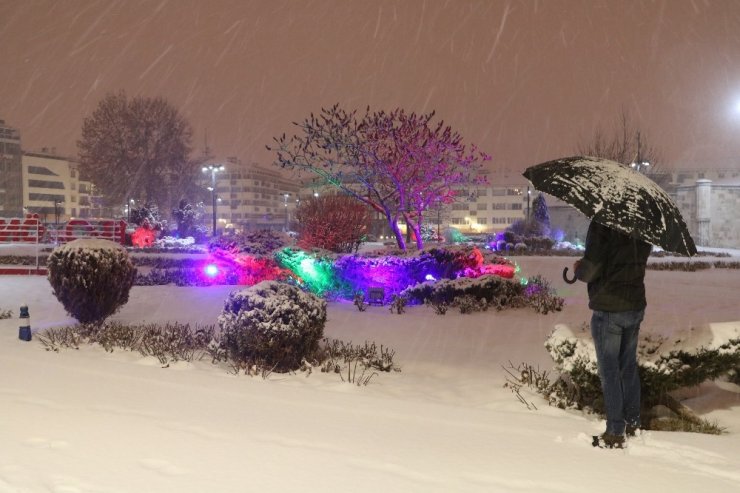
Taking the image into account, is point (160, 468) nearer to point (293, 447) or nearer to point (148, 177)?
point (293, 447)

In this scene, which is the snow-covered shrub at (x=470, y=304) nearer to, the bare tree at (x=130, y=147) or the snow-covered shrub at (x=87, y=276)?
the snow-covered shrub at (x=87, y=276)

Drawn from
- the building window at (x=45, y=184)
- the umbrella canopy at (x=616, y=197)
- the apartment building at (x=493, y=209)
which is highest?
the building window at (x=45, y=184)

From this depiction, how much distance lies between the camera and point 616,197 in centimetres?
520

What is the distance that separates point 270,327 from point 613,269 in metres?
4.61

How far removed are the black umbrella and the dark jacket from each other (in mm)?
139

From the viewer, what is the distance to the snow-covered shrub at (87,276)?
10.6 m

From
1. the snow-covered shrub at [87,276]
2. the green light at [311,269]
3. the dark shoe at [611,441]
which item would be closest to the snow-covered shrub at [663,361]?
the dark shoe at [611,441]

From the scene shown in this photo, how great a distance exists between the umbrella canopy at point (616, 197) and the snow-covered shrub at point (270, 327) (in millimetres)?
3910

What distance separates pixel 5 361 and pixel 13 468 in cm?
420

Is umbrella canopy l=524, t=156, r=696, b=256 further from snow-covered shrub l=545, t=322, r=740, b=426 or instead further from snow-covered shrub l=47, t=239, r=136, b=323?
snow-covered shrub l=47, t=239, r=136, b=323

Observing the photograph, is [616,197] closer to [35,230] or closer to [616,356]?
[616,356]

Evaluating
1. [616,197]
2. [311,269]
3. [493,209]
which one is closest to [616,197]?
[616,197]

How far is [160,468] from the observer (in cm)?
406

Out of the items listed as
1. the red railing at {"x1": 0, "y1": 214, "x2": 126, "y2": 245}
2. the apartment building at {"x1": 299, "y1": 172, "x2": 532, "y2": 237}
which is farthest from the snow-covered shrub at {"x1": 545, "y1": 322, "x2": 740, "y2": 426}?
the apartment building at {"x1": 299, "y1": 172, "x2": 532, "y2": 237}
